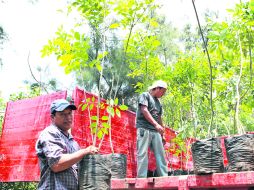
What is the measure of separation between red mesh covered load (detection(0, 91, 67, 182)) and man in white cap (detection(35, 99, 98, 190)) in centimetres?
193

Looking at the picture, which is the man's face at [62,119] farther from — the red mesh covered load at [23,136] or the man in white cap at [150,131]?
the red mesh covered load at [23,136]

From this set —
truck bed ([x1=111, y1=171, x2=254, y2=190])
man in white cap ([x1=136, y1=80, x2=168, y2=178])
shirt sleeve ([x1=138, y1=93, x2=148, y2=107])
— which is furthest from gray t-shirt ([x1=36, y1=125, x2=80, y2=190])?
shirt sleeve ([x1=138, y1=93, x2=148, y2=107])

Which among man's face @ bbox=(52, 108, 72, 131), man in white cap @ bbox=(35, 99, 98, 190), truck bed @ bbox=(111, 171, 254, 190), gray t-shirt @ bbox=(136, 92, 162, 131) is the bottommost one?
truck bed @ bbox=(111, 171, 254, 190)

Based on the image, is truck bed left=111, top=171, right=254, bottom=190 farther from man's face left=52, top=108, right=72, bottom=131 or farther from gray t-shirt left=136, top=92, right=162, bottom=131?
gray t-shirt left=136, top=92, right=162, bottom=131

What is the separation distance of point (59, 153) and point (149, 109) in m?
2.33

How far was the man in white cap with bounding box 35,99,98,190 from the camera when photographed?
1.89 meters

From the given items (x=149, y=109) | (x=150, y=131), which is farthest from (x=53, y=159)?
(x=149, y=109)

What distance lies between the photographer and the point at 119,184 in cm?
277

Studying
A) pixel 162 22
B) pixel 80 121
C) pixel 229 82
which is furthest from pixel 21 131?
pixel 162 22

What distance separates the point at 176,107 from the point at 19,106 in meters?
3.32

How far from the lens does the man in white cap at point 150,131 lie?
375 cm

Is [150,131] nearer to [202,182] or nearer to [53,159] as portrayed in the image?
[202,182]

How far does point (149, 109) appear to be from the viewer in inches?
162

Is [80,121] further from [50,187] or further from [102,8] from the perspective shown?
[50,187]
